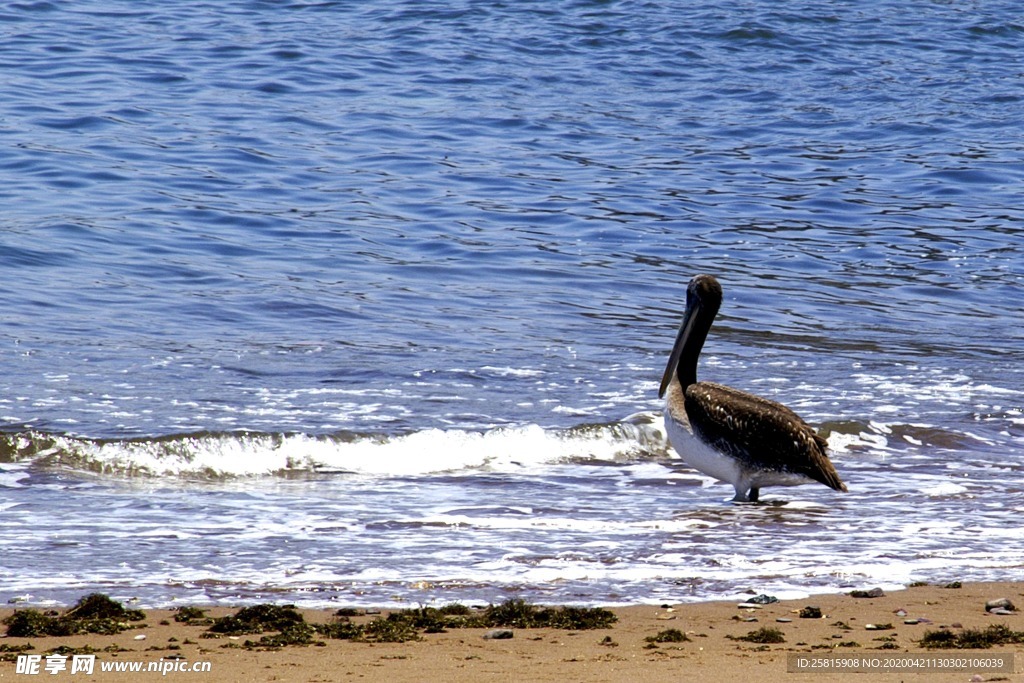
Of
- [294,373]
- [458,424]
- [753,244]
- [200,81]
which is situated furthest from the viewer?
[200,81]

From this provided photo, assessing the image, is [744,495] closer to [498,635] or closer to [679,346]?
[679,346]

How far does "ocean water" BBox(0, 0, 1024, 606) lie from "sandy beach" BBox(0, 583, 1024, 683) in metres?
0.45

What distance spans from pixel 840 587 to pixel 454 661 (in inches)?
82.2

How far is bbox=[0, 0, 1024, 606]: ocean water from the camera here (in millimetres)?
7109

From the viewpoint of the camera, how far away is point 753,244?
16172 mm

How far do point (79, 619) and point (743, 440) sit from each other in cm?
404

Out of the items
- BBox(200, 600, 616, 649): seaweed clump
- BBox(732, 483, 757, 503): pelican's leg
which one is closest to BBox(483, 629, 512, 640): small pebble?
BBox(200, 600, 616, 649): seaweed clump

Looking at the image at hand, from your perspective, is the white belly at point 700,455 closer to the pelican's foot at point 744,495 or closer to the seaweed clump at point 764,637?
the pelican's foot at point 744,495

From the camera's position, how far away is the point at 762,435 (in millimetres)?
8211

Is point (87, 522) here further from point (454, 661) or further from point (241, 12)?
point (241, 12)

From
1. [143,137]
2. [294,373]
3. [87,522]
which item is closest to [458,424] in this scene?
[294,373]

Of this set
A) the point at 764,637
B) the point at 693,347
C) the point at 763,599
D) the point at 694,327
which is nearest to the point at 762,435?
the point at 693,347

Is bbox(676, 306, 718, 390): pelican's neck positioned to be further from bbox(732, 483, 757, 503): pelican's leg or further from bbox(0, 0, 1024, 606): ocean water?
bbox(732, 483, 757, 503): pelican's leg

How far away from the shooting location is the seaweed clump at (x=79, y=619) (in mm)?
5352
